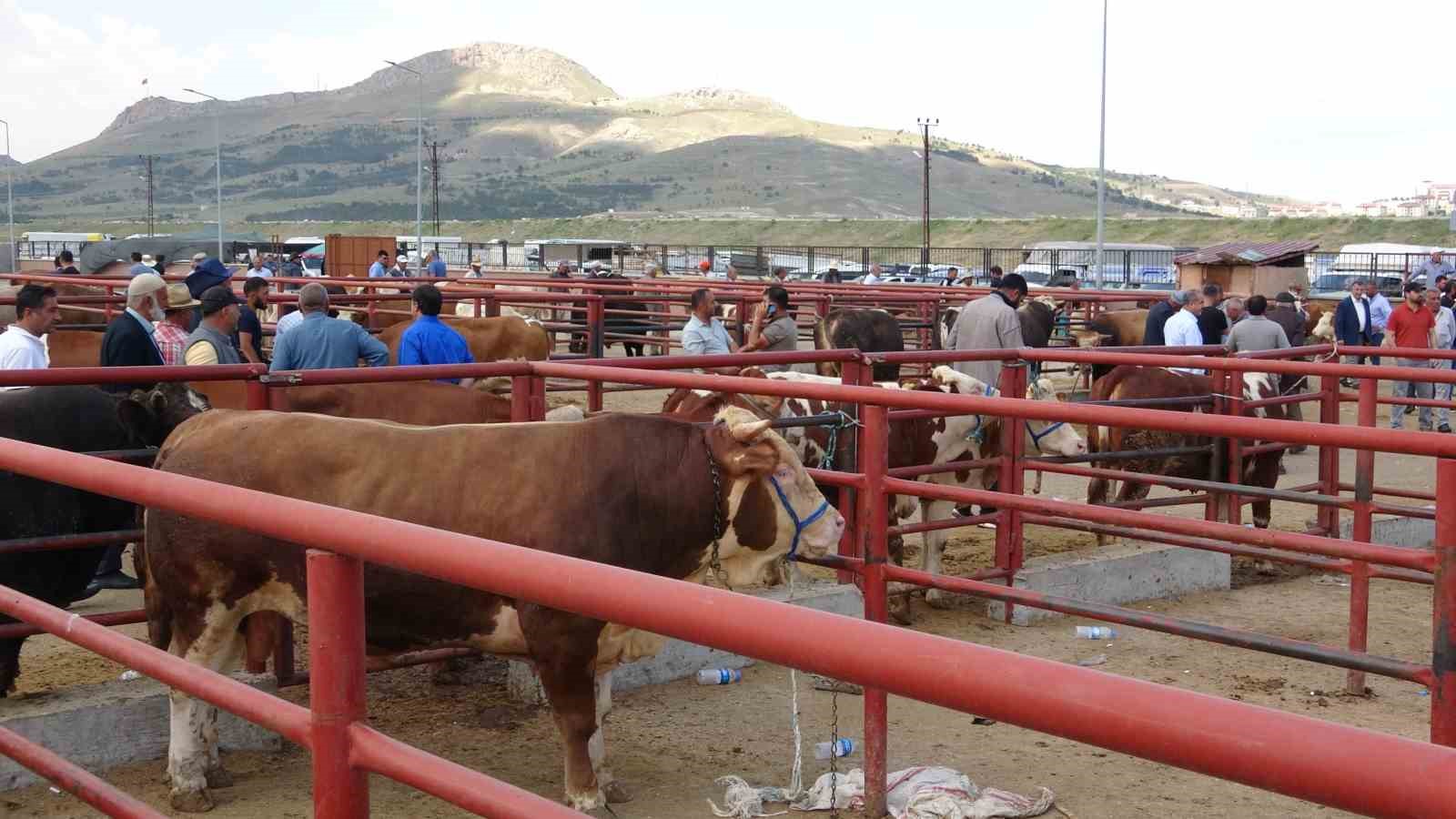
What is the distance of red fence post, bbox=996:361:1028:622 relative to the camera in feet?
26.7

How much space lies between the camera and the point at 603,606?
1825mm

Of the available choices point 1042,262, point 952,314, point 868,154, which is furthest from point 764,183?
point 952,314

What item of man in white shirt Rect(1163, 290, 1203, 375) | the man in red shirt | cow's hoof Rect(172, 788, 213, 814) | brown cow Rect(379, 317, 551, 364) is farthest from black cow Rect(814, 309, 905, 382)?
cow's hoof Rect(172, 788, 213, 814)

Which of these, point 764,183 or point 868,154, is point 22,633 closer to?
point 764,183

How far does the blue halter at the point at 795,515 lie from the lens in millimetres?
5488

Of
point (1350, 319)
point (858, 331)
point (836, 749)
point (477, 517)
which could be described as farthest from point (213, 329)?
point (1350, 319)

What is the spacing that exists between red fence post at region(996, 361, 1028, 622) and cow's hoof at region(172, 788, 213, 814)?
14.6 feet

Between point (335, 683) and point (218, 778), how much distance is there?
3.67 metres

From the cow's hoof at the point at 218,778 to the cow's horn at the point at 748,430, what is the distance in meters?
2.31

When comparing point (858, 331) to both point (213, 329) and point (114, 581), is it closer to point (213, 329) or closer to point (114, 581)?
point (213, 329)

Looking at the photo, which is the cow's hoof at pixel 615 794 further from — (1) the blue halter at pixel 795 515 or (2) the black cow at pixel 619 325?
(2) the black cow at pixel 619 325

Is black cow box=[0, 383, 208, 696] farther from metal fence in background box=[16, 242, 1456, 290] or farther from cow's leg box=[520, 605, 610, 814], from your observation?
metal fence in background box=[16, 242, 1456, 290]

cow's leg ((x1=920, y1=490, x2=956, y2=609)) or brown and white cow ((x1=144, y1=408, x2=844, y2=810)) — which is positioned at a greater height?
brown and white cow ((x1=144, y1=408, x2=844, y2=810))

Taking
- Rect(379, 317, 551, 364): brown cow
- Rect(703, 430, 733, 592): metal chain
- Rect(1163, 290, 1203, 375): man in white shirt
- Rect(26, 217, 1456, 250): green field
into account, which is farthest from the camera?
Rect(26, 217, 1456, 250): green field
